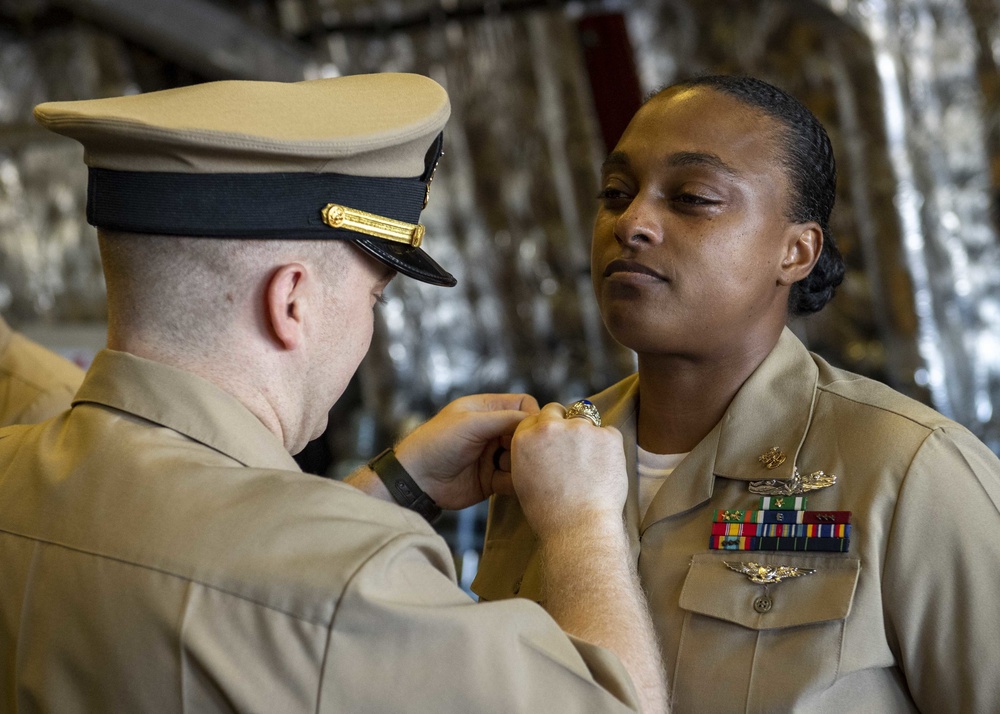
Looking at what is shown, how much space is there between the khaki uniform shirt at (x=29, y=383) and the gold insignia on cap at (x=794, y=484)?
68.4 inches

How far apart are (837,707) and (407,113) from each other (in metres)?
0.98

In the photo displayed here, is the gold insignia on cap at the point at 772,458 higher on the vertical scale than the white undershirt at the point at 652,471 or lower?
higher

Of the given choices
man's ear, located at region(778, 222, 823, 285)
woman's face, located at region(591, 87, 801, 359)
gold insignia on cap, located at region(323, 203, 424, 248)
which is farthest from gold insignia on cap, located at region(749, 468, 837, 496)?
gold insignia on cap, located at region(323, 203, 424, 248)

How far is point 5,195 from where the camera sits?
5391 millimetres

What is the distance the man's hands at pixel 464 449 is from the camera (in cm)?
176

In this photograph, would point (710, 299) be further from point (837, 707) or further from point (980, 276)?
point (980, 276)

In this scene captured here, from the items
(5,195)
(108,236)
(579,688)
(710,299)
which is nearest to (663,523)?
(710,299)

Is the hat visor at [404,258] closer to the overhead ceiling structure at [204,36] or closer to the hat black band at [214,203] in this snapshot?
the hat black band at [214,203]

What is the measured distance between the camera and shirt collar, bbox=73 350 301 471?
1219 mm

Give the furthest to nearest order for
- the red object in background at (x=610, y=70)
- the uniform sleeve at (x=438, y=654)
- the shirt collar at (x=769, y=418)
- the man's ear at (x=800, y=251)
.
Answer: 1. the red object in background at (x=610, y=70)
2. the man's ear at (x=800, y=251)
3. the shirt collar at (x=769, y=418)
4. the uniform sleeve at (x=438, y=654)

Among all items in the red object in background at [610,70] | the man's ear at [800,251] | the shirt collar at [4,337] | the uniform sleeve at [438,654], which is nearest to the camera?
the uniform sleeve at [438,654]

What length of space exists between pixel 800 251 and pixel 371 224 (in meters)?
0.79

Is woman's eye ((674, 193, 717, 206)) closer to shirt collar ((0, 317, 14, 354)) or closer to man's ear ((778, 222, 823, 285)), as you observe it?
man's ear ((778, 222, 823, 285))

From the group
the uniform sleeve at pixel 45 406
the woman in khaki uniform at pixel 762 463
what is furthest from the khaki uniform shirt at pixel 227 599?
the uniform sleeve at pixel 45 406
